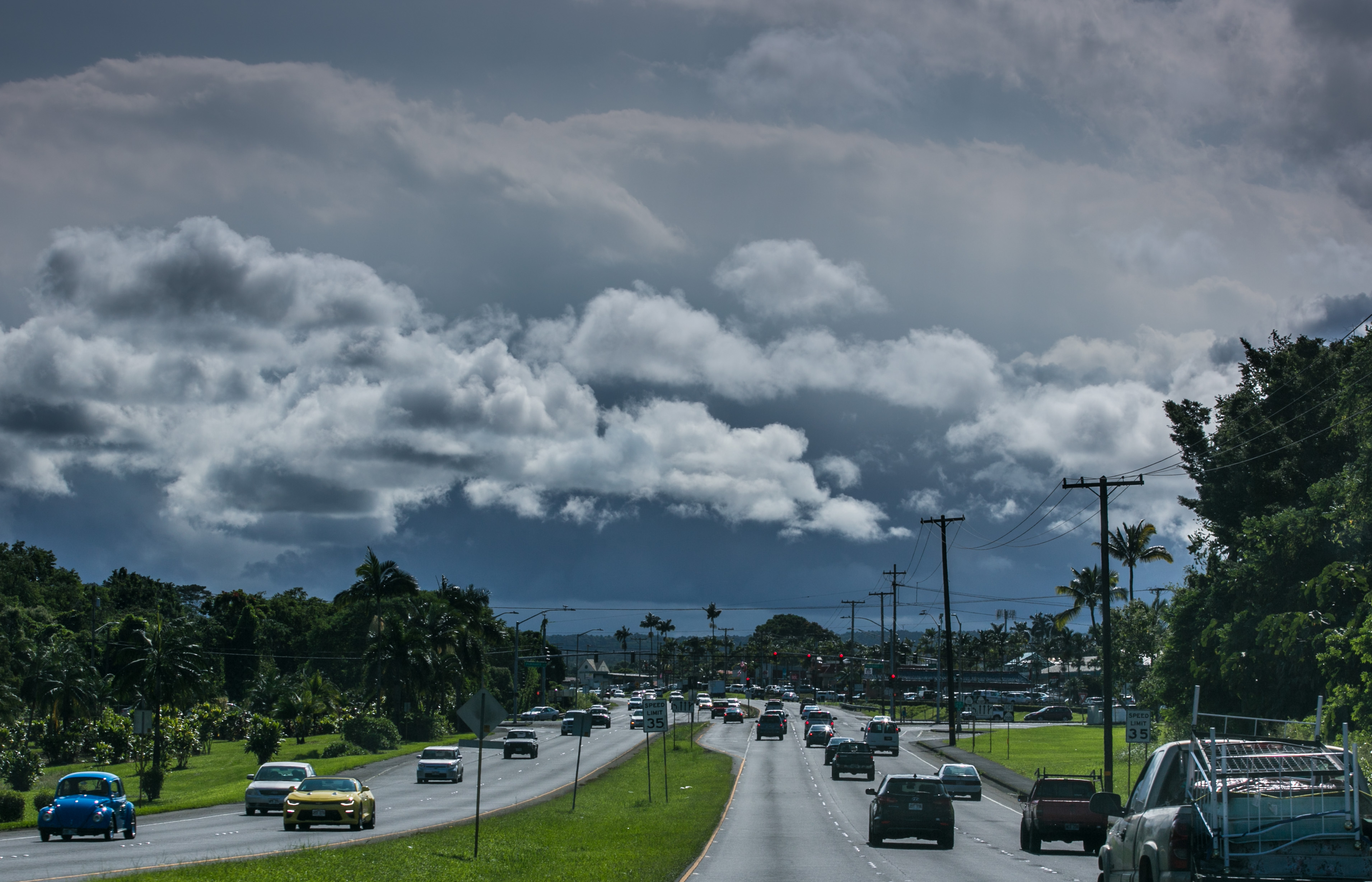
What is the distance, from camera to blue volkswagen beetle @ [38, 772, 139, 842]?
2900 cm

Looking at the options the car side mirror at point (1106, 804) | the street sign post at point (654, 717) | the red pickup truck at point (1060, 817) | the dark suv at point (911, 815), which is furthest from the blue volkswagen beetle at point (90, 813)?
Answer: the car side mirror at point (1106, 804)

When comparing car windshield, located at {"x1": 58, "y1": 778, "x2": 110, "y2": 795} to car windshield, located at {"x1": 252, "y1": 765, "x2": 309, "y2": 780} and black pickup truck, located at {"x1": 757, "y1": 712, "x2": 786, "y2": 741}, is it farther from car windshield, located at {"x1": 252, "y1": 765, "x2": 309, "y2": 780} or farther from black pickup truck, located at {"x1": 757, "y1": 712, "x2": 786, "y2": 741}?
black pickup truck, located at {"x1": 757, "y1": 712, "x2": 786, "y2": 741}

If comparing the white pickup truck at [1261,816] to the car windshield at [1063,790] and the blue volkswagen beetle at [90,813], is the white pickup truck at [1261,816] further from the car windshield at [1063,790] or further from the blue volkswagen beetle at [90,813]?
the blue volkswagen beetle at [90,813]

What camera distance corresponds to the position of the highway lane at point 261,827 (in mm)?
23078

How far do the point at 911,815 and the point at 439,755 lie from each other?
3306 centimetres

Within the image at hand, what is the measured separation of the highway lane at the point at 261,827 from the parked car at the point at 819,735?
14588mm

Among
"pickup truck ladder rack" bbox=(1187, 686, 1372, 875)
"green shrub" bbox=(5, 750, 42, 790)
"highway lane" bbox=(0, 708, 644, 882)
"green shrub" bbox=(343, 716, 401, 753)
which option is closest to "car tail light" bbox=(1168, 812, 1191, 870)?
"pickup truck ladder rack" bbox=(1187, 686, 1372, 875)

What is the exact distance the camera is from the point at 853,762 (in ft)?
181

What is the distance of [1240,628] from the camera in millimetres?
48031

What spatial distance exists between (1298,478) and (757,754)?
34227 mm

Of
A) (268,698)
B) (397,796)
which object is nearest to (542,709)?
(268,698)

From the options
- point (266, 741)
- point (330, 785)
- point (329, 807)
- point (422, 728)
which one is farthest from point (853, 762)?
point (422, 728)

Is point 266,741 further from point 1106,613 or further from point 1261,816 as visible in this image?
point 1261,816

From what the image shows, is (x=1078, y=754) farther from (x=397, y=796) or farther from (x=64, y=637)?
(x=64, y=637)
